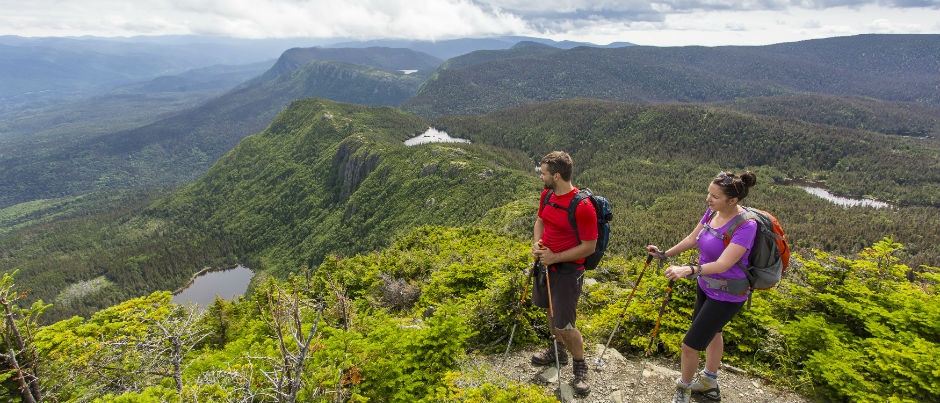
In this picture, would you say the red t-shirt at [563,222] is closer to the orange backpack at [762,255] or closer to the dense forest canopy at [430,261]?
the orange backpack at [762,255]

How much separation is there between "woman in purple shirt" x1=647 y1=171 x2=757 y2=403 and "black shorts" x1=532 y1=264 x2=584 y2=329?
125 cm

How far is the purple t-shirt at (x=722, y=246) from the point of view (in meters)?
5.22

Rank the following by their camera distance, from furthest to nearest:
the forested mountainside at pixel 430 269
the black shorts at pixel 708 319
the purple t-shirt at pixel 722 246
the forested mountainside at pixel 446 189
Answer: the forested mountainside at pixel 446 189 → the forested mountainside at pixel 430 269 → the black shorts at pixel 708 319 → the purple t-shirt at pixel 722 246

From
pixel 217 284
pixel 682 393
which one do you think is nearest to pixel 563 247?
pixel 682 393

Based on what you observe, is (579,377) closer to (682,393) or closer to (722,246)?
(682,393)

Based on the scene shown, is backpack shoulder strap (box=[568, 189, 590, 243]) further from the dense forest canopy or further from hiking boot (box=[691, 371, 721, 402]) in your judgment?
hiking boot (box=[691, 371, 721, 402])

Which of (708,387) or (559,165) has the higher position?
(559,165)

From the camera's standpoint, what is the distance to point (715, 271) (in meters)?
5.20

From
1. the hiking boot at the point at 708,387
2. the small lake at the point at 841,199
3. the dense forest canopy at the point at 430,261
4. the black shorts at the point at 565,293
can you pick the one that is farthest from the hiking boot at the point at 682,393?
the small lake at the point at 841,199

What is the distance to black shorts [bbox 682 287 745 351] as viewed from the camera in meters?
5.70

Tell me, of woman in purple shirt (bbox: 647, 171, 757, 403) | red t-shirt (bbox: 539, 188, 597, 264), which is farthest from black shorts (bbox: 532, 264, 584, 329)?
woman in purple shirt (bbox: 647, 171, 757, 403)

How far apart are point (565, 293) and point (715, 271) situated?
214 cm

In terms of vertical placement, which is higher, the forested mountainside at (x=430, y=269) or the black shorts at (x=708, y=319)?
the black shorts at (x=708, y=319)

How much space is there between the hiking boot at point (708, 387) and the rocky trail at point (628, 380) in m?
0.11
